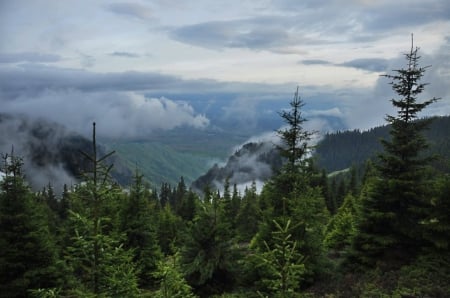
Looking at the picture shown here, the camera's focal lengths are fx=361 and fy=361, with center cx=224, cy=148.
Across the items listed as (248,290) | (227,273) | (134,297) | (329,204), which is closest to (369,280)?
(248,290)

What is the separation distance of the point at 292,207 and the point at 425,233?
641 centimetres

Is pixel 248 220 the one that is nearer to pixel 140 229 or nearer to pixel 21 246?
pixel 140 229

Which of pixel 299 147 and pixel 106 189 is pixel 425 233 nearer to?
pixel 299 147

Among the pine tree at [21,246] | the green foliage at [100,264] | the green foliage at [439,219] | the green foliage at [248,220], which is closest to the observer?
the green foliage at [100,264]

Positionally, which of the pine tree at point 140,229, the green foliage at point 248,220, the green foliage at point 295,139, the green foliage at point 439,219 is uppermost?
the green foliage at point 295,139

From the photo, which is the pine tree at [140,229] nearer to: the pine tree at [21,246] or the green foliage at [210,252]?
the pine tree at [21,246]

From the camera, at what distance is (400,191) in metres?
18.2

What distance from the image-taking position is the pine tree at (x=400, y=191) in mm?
17953

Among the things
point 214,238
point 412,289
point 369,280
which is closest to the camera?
point 412,289

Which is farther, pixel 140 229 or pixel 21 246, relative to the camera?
pixel 140 229

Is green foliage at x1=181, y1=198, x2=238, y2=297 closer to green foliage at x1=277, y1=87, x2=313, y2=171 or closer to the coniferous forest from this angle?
the coniferous forest

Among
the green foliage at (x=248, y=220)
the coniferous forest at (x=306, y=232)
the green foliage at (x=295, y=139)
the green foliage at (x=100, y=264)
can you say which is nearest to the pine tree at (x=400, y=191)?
the coniferous forest at (x=306, y=232)

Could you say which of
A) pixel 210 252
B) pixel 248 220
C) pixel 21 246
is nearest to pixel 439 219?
pixel 210 252

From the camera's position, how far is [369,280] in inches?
648
